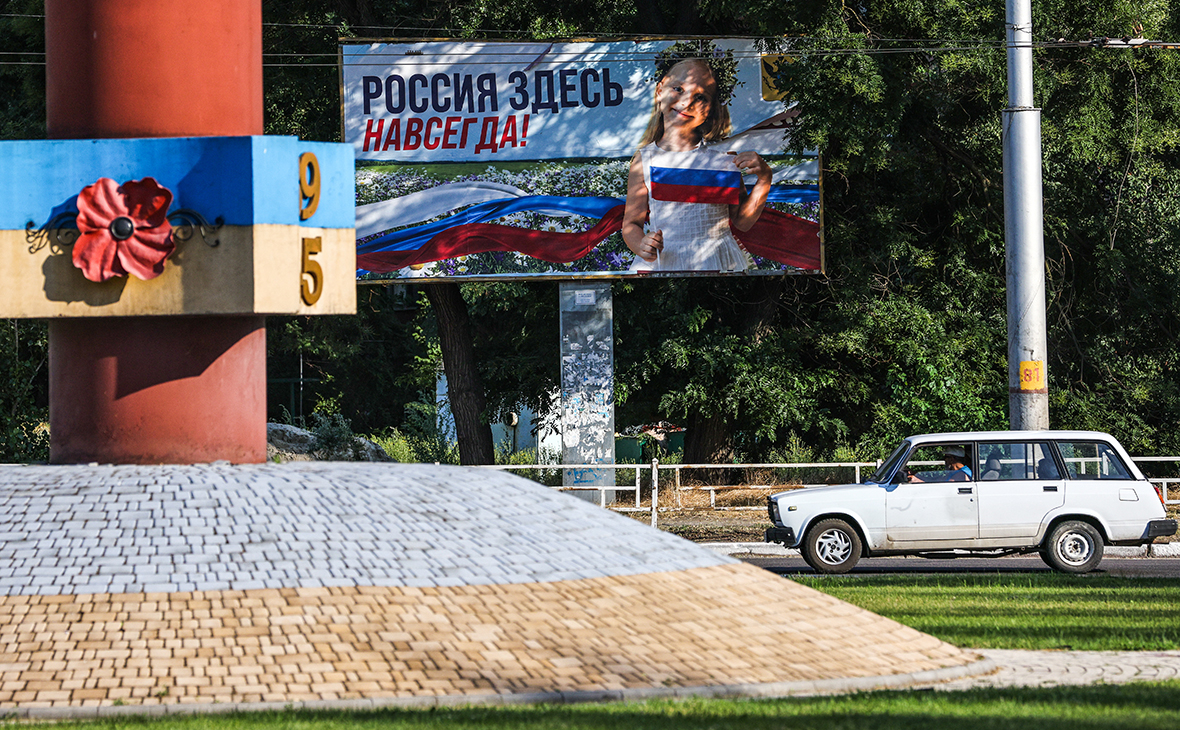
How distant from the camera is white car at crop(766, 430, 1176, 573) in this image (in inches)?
594

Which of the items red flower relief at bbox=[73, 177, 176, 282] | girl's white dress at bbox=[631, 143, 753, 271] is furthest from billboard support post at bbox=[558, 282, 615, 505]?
red flower relief at bbox=[73, 177, 176, 282]

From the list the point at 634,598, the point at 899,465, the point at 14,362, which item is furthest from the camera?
the point at 14,362

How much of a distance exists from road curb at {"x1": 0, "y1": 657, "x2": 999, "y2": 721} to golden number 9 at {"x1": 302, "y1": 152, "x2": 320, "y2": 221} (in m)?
5.64

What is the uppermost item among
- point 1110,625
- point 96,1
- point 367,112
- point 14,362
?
point 367,112

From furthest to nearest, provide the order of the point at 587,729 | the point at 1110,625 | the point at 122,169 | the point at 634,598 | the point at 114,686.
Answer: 1. the point at 122,169
2. the point at 1110,625
3. the point at 634,598
4. the point at 114,686
5. the point at 587,729

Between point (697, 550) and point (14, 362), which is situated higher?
point (14, 362)

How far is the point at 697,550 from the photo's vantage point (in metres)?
11.1

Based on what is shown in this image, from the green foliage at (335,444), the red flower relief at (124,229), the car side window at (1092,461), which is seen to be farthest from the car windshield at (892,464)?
the green foliage at (335,444)

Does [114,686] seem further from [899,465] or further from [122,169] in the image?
[899,465]

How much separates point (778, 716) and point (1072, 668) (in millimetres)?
3176

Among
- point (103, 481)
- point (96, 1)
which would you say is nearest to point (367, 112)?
point (96, 1)

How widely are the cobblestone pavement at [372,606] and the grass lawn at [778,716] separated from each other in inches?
11.5

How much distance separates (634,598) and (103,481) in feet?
15.0

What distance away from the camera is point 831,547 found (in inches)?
611
